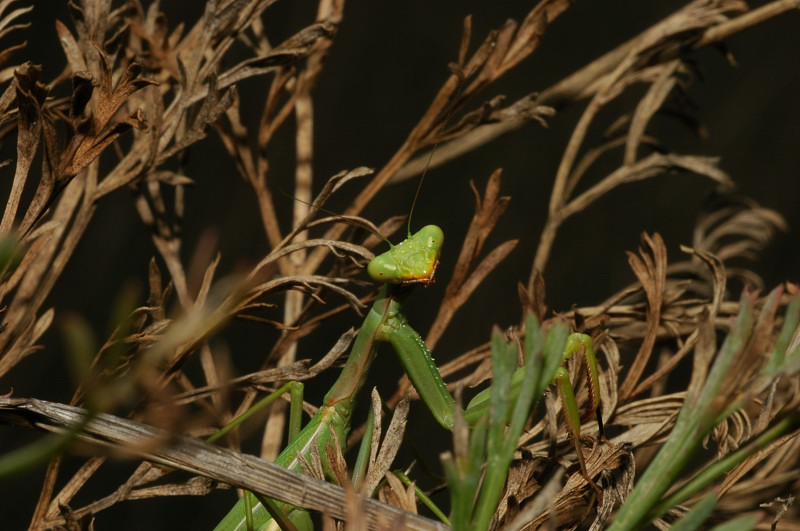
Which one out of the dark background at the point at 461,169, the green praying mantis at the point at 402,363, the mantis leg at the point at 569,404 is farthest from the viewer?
the dark background at the point at 461,169

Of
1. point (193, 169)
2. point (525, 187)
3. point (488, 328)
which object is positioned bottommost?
point (488, 328)

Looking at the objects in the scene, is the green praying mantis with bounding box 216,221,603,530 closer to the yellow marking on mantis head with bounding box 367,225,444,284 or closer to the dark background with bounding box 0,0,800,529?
the yellow marking on mantis head with bounding box 367,225,444,284

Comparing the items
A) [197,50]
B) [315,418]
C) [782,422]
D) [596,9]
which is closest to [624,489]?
[782,422]

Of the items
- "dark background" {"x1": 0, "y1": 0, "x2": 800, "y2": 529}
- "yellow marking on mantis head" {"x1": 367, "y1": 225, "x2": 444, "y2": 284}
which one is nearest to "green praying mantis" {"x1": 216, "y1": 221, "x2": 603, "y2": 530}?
"yellow marking on mantis head" {"x1": 367, "y1": 225, "x2": 444, "y2": 284}

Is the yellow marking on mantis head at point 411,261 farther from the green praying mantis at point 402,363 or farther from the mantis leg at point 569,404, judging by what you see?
the mantis leg at point 569,404

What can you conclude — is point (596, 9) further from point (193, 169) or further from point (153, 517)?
point (153, 517)

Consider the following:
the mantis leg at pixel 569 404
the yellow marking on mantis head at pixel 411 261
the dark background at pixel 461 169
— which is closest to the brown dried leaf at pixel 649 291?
the mantis leg at pixel 569 404

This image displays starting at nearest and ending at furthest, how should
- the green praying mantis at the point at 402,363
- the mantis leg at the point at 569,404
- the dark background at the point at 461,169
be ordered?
the mantis leg at the point at 569,404
the green praying mantis at the point at 402,363
the dark background at the point at 461,169

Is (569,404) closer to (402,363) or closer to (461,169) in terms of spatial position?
(402,363)
